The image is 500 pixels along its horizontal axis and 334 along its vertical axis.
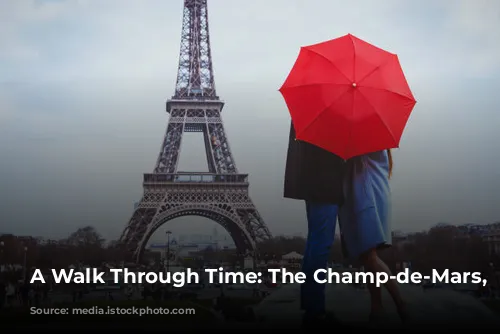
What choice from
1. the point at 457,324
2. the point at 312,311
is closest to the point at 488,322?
the point at 457,324

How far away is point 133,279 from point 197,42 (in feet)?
59.2

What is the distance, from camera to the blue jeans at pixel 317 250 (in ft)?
36.9

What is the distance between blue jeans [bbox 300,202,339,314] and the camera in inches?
443

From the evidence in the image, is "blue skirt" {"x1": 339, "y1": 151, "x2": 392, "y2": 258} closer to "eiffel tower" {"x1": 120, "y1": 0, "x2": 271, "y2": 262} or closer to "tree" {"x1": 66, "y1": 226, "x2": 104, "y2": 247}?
"tree" {"x1": 66, "y1": 226, "x2": 104, "y2": 247}

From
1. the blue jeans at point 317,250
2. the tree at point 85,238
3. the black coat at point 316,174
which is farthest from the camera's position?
the tree at point 85,238

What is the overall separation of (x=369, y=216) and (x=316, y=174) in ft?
4.04

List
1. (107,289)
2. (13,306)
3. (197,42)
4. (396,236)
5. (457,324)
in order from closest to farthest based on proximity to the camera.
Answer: (457,324) < (13,306) < (107,289) < (396,236) < (197,42)

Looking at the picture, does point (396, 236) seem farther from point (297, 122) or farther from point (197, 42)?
point (197, 42)

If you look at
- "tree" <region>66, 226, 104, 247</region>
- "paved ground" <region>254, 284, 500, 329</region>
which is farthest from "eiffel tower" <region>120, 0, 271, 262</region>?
"paved ground" <region>254, 284, 500, 329</region>

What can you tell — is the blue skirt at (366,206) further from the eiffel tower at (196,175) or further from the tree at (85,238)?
the eiffel tower at (196,175)

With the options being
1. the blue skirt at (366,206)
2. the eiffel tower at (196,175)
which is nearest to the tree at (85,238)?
the eiffel tower at (196,175)

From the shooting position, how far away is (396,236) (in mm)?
18062

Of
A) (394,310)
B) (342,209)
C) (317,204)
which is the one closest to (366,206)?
(342,209)

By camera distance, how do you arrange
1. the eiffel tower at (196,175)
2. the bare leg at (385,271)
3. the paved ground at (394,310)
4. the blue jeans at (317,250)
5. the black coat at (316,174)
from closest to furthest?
the bare leg at (385,271) < the blue jeans at (317,250) < the black coat at (316,174) < the paved ground at (394,310) < the eiffel tower at (196,175)
